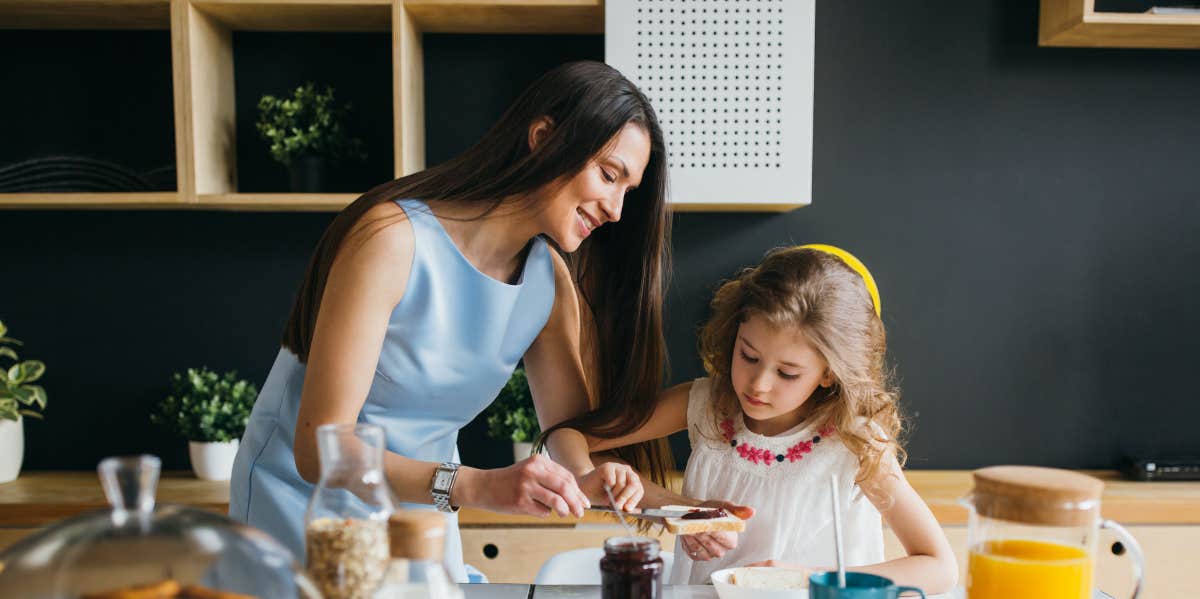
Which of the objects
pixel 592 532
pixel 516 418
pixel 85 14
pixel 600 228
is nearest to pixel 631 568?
pixel 600 228

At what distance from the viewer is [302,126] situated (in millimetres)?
2482

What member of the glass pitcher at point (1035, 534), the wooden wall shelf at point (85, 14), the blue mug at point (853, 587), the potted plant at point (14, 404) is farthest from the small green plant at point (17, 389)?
the glass pitcher at point (1035, 534)

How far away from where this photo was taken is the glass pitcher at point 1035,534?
2.82ft

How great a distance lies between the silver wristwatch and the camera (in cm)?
128

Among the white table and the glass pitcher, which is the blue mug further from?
the white table

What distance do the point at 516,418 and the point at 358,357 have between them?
119 cm

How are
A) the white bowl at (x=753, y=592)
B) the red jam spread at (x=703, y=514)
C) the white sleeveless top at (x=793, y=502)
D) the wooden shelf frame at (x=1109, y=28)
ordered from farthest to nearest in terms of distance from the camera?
1. the wooden shelf frame at (x=1109, y=28)
2. the white sleeveless top at (x=793, y=502)
3. the red jam spread at (x=703, y=514)
4. the white bowl at (x=753, y=592)

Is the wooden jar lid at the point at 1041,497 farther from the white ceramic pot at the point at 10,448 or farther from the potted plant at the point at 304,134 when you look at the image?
the white ceramic pot at the point at 10,448

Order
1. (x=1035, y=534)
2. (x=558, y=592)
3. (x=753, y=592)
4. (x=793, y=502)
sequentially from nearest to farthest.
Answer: (x=1035, y=534) < (x=753, y=592) < (x=558, y=592) < (x=793, y=502)

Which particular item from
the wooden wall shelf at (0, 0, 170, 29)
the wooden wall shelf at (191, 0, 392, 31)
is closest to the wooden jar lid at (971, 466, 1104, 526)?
the wooden wall shelf at (191, 0, 392, 31)

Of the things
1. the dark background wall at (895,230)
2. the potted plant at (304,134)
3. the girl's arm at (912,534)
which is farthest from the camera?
the dark background wall at (895,230)

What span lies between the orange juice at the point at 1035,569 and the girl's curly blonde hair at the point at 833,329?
1.95ft

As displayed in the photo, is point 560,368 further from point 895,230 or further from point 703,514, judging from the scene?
point 895,230

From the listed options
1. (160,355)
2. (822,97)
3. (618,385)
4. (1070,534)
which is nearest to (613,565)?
(1070,534)
